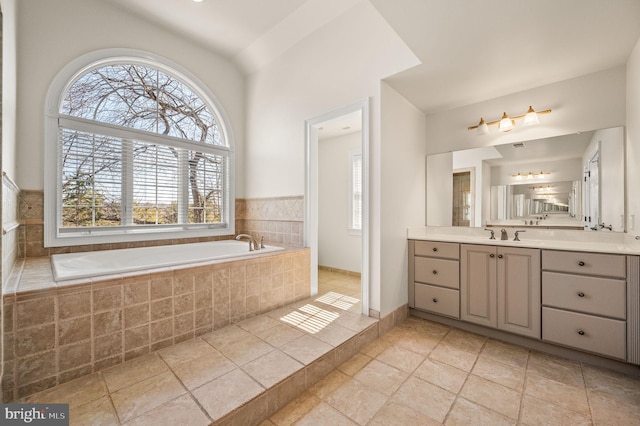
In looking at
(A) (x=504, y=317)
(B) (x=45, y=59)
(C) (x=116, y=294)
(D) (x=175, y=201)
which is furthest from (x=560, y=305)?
(B) (x=45, y=59)

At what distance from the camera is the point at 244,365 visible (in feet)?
5.53

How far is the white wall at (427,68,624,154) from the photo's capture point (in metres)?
2.19

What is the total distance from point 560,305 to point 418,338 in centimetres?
109

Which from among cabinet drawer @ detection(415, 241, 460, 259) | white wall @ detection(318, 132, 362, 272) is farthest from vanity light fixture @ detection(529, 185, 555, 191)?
white wall @ detection(318, 132, 362, 272)

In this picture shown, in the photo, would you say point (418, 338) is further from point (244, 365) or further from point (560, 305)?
point (244, 365)

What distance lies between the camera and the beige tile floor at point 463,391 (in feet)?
4.73

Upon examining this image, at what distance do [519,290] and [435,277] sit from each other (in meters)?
0.67

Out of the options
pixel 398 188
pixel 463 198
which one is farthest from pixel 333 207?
pixel 463 198

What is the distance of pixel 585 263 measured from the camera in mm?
1913

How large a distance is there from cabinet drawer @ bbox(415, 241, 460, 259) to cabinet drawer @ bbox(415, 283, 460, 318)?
32 centimetres

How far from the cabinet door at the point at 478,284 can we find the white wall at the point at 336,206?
1.84 metres

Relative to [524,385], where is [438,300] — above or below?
above

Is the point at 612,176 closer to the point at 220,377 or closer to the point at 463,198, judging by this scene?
the point at 463,198

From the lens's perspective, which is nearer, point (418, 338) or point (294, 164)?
point (418, 338)
